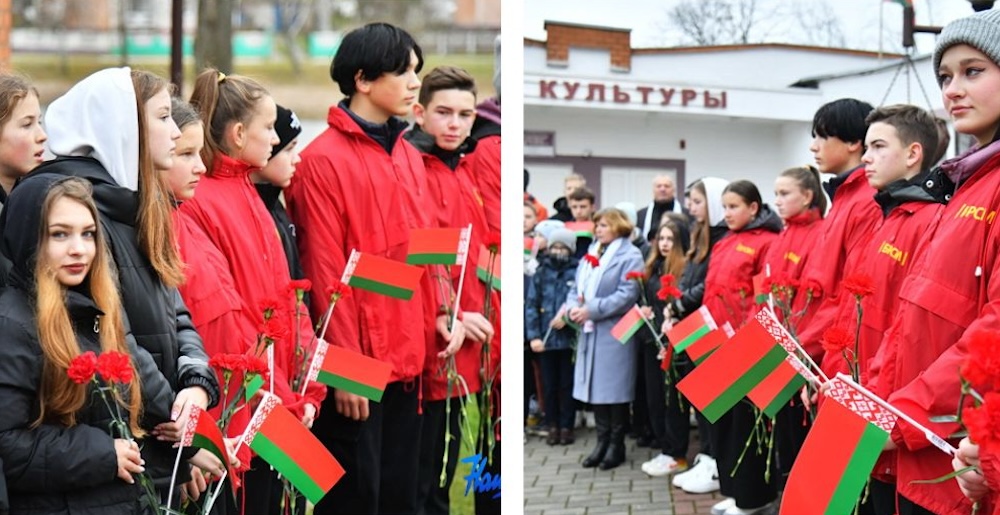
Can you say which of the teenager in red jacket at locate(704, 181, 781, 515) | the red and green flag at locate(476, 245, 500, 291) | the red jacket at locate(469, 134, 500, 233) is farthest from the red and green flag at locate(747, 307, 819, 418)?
the teenager in red jacket at locate(704, 181, 781, 515)

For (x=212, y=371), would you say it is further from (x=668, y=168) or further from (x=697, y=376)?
(x=668, y=168)

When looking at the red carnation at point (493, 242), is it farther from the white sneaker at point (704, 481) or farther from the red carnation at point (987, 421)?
the red carnation at point (987, 421)

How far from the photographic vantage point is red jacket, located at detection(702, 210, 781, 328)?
632 centimetres

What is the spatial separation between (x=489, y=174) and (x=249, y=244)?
7.16 feet

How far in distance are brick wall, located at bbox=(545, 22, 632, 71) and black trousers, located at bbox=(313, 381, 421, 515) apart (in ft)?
35.6

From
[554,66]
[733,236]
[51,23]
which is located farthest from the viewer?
[51,23]

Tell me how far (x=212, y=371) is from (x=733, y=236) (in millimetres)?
4188

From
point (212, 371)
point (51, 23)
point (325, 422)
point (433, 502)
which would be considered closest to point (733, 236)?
point (433, 502)

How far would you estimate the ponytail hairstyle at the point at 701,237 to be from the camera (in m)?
7.19

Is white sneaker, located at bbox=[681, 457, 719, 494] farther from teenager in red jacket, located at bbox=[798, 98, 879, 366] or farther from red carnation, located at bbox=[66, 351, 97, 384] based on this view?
red carnation, located at bbox=[66, 351, 97, 384]

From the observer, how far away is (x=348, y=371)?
370 cm

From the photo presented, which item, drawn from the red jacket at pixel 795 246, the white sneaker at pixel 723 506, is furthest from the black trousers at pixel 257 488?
the white sneaker at pixel 723 506

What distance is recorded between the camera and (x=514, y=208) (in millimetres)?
4027

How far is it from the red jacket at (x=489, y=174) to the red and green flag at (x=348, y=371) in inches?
71.8
